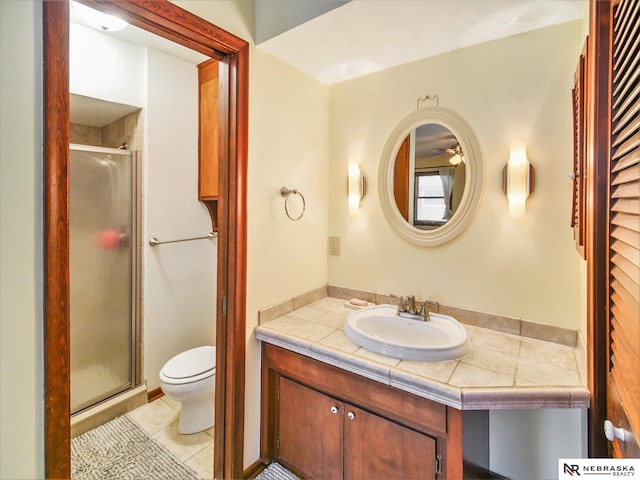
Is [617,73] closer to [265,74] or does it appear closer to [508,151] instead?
[508,151]

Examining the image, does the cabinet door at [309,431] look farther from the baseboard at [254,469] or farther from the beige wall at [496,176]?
the beige wall at [496,176]

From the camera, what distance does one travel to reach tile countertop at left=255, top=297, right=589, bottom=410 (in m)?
1.05

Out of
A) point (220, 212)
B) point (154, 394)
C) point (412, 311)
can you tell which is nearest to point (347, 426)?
point (412, 311)

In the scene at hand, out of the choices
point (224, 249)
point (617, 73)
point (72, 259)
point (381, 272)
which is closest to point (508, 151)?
point (617, 73)

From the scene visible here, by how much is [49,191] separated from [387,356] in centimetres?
130

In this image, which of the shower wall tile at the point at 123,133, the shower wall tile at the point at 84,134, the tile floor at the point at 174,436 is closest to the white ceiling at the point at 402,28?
the shower wall tile at the point at 123,133

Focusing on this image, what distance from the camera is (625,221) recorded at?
72 cm

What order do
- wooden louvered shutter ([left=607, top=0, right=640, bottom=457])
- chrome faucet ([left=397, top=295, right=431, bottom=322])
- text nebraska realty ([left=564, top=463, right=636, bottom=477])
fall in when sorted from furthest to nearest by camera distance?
chrome faucet ([left=397, top=295, right=431, bottom=322]) → text nebraska realty ([left=564, top=463, right=636, bottom=477]) → wooden louvered shutter ([left=607, top=0, right=640, bottom=457])

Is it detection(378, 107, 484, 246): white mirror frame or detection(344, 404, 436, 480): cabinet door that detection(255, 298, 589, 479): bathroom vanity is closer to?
detection(344, 404, 436, 480): cabinet door

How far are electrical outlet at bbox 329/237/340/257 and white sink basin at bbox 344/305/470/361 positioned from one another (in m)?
0.53

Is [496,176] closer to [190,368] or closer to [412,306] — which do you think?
[412,306]

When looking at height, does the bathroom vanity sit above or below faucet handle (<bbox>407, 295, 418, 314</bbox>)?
below

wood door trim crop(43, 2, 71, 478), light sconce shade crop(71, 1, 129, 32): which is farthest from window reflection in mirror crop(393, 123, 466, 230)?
light sconce shade crop(71, 1, 129, 32)

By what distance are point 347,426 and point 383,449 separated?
172 millimetres
